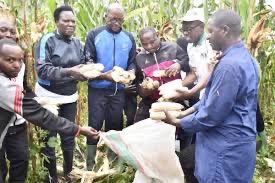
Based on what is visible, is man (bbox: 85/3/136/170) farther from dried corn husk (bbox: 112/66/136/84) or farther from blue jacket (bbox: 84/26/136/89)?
dried corn husk (bbox: 112/66/136/84)

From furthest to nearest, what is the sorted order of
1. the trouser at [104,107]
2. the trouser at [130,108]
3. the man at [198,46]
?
the trouser at [130,108] → the trouser at [104,107] → the man at [198,46]

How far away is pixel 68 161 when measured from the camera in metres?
3.88

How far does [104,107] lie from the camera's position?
12.9ft

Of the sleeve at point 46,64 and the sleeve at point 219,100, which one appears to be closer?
the sleeve at point 219,100

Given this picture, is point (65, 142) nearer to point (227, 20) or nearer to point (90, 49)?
point (90, 49)

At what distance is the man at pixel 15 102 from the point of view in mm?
2562

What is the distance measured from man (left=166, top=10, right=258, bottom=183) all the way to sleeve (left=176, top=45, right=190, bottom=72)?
46.4 inches

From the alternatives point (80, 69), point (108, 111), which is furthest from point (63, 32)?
point (108, 111)

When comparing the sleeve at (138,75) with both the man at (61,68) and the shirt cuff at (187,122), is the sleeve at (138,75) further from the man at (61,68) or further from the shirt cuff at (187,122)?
the shirt cuff at (187,122)

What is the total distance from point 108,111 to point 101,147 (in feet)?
1.33

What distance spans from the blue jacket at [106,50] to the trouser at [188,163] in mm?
1087

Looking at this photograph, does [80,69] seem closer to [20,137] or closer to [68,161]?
[20,137]

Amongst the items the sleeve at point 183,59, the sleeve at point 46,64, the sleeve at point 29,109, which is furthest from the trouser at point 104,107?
the sleeve at point 29,109

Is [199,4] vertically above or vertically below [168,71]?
above
